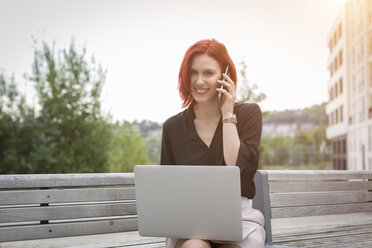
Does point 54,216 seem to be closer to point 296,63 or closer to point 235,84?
point 235,84

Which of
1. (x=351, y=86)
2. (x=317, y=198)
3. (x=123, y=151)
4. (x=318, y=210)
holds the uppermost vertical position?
(x=351, y=86)

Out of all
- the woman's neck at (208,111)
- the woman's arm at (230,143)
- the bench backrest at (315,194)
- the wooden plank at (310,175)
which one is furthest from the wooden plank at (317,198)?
the woman's arm at (230,143)

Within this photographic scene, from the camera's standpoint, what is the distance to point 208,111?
2498 millimetres

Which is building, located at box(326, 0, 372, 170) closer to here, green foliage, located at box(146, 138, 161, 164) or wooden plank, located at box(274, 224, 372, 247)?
green foliage, located at box(146, 138, 161, 164)

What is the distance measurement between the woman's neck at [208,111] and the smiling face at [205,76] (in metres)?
0.08

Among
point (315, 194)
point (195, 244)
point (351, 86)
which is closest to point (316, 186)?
point (315, 194)

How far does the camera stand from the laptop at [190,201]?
5.75 ft

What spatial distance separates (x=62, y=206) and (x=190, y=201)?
5.01 feet

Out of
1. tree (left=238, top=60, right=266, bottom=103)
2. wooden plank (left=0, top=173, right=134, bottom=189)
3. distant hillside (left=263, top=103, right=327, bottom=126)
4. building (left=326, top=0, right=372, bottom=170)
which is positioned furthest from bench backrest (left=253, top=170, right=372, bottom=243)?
distant hillside (left=263, top=103, right=327, bottom=126)

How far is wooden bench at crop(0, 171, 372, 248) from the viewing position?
2875mm

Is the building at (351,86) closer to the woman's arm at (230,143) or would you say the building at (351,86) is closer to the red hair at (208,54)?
the red hair at (208,54)

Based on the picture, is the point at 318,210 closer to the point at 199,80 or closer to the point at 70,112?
the point at 199,80

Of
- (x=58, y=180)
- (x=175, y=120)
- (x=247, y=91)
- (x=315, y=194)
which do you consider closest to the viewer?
(x=175, y=120)

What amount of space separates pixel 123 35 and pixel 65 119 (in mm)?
13220
